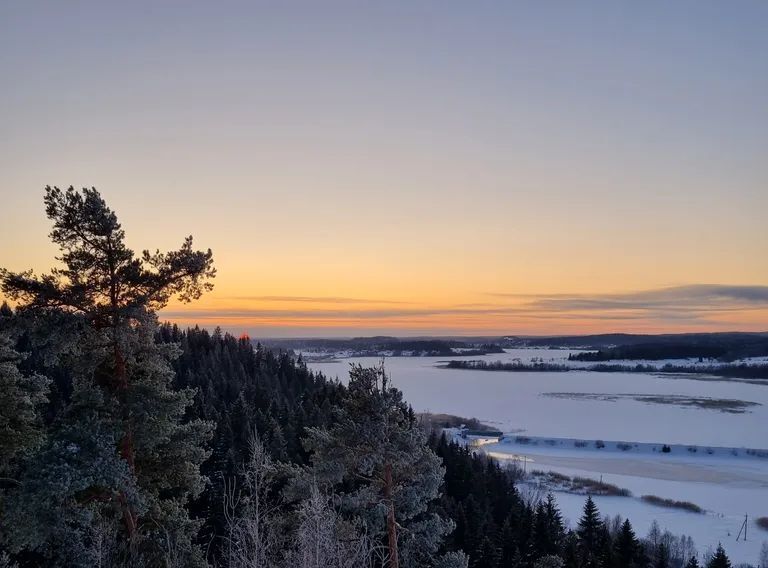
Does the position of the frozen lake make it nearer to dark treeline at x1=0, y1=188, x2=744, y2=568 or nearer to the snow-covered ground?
the snow-covered ground

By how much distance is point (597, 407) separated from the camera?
9156 centimetres

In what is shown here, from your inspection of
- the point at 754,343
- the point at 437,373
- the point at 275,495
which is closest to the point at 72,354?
the point at 275,495

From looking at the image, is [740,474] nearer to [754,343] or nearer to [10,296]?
[10,296]

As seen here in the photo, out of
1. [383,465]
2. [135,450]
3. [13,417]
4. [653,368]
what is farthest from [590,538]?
[653,368]

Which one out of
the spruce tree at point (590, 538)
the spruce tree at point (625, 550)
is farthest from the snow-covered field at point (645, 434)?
the spruce tree at point (625, 550)

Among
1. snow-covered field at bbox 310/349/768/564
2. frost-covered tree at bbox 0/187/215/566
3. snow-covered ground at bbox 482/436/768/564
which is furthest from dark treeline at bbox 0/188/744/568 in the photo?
snow-covered ground at bbox 482/436/768/564

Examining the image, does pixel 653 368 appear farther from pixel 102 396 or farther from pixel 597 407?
pixel 102 396

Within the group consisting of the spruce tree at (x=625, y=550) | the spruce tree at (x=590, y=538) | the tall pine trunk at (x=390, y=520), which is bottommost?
the spruce tree at (x=590, y=538)

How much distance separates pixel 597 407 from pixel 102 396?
298ft

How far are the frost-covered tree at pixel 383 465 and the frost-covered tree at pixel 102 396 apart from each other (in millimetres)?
2817

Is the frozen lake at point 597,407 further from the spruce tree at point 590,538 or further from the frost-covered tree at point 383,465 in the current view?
the frost-covered tree at point 383,465

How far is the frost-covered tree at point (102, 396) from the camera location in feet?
29.2

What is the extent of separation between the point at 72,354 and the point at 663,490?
49.9m

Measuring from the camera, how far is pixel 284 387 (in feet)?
222
